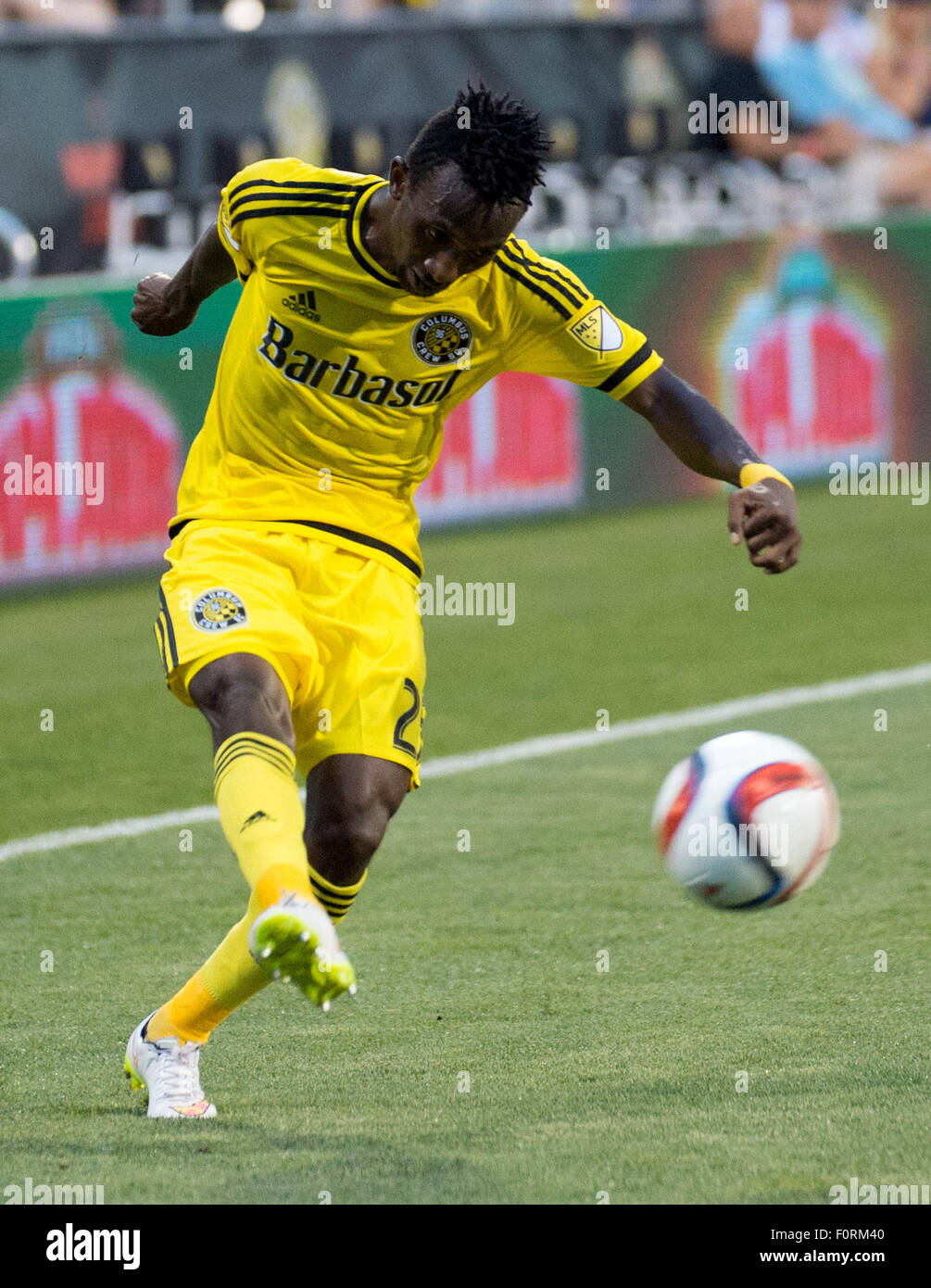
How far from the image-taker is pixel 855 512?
13.3m

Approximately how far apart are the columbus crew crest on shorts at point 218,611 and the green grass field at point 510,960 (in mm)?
1072

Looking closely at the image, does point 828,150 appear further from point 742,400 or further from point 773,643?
point 773,643

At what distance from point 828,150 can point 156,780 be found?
921cm

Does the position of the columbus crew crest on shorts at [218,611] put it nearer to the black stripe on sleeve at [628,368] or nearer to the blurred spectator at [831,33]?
the black stripe on sleeve at [628,368]

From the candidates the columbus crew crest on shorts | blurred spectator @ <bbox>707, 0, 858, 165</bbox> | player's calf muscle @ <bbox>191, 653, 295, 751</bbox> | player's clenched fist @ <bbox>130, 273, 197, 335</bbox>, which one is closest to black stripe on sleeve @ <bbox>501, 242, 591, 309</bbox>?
player's clenched fist @ <bbox>130, 273, 197, 335</bbox>

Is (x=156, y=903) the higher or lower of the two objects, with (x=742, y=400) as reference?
lower

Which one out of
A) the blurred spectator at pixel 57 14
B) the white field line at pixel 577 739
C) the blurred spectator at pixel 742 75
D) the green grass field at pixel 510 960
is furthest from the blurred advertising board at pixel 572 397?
the white field line at pixel 577 739

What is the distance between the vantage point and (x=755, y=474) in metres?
4.58

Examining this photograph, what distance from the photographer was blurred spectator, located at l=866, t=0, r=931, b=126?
Answer: 16.0m

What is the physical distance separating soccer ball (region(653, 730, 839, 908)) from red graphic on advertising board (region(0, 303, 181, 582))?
248 inches

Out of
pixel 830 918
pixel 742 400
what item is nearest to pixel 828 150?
pixel 742 400

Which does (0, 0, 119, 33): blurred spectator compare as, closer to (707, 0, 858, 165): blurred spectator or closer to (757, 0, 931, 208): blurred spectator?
(707, 0, 858, 165): blurred spectator

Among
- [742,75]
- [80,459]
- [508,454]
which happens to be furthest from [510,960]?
[742,75]

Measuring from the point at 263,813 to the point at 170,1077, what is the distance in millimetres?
820
